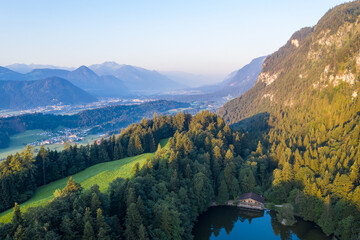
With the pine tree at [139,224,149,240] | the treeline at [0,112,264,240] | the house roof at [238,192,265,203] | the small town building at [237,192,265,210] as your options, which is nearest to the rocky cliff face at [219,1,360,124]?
the house roof at [238,192,265,203]

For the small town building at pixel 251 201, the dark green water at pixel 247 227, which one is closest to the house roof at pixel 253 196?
the small town building at pixel 251 201

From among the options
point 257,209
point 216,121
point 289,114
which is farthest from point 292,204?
point 289,114

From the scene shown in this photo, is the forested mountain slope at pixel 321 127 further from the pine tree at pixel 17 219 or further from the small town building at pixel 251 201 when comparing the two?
the pine tree at pixel 17 219

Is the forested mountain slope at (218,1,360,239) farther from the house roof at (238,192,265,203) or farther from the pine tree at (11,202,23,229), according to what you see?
the pine tree at (11,202,23,229)

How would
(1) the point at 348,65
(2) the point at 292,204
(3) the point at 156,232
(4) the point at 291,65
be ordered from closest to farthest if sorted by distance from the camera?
(3) the point at 156,232 → (2) the point at 292,204 → (1) the point at 348,65 → (4) the point at 291,65

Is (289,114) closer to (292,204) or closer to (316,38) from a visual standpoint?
(316,38)

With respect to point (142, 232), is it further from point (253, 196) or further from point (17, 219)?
point (253, 196)
